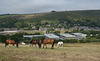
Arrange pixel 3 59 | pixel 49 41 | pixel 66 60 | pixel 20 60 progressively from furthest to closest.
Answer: pixel 49 41 → pixel 66 60 → pixel 20 60 → pixel 3 59

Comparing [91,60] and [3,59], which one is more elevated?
[3,59]

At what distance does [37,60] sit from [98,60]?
8578 millimetres

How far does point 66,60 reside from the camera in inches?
707

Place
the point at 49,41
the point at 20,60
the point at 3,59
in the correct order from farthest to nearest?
1. the point at 49,41
2. the point at 20,60
3. the point at 3,59

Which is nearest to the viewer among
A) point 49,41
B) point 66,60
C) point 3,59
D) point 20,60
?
point 3,59

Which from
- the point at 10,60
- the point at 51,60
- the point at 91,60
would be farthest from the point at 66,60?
the point at 10,60

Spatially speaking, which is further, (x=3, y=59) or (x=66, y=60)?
(x=66, y=60)

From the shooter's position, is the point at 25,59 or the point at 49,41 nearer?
the point at 25,59

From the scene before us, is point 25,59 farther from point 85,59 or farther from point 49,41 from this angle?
point 49,41

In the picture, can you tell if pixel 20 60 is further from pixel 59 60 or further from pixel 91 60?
pixel 91 60

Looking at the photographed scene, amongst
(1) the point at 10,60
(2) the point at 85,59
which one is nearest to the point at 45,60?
(1) the point at 10,60

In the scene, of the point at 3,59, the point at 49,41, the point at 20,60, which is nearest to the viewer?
the point at 3,59

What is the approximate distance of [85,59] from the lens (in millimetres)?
18766

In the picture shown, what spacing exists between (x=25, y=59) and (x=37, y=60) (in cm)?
161
